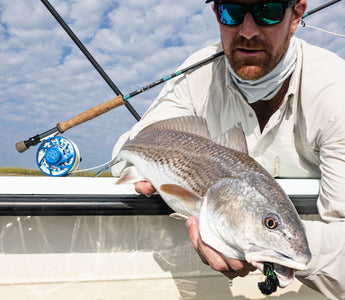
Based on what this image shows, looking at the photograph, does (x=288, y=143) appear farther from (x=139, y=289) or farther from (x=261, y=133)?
(x=139, y=289)

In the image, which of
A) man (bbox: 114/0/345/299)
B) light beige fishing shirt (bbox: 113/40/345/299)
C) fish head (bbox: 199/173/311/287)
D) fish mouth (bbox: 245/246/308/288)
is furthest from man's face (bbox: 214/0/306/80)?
fish mouth (bbox: 245/246/308/288)

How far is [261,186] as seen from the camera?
4.53 feet

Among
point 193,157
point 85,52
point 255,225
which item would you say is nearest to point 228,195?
point 255,225

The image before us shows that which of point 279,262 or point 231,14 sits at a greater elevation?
point 231,14

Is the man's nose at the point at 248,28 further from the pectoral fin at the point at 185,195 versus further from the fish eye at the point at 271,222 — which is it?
the fish eye at the point at 271,222

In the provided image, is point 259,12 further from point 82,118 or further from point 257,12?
point 82,118

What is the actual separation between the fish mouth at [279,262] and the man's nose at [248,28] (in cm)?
154

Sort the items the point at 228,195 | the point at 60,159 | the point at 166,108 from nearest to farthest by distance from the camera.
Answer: the point at 228,195 < the point at 166,108 < the point at 60,159

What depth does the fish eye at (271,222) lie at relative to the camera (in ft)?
3.99

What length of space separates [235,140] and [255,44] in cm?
87

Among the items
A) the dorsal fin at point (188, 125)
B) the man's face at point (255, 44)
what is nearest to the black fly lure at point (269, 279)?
the dorsal fin at point (188, 125)

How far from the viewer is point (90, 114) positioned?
3.65 metres

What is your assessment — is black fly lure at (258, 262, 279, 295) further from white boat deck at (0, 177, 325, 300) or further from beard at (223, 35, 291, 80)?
beard at (223, 35, 291, 80)

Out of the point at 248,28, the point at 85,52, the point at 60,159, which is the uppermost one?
the point at 85,52
